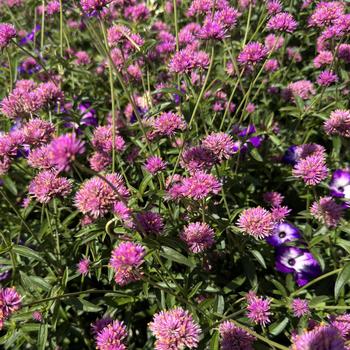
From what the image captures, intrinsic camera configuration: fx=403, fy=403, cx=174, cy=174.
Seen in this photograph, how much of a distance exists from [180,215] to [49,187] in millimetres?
638

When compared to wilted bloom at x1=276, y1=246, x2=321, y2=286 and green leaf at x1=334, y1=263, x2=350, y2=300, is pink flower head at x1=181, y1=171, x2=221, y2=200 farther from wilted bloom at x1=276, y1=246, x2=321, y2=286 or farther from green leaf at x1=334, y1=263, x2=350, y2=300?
wilted bloom at x1=276, y1=246, x2=321, y2=286

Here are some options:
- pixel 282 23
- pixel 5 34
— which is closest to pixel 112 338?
pixel 5 34

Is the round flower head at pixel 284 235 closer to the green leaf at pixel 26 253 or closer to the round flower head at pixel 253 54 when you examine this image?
the round flower head at pixel 253 54

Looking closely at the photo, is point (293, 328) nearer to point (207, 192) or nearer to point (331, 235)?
point (331, 235)

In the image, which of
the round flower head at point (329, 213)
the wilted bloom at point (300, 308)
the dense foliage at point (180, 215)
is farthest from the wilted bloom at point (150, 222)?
the round flower head at point (329, 213)

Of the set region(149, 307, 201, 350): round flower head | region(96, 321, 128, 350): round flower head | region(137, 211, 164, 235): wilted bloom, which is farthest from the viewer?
region(137, 211, 164, 235): wilted bloom

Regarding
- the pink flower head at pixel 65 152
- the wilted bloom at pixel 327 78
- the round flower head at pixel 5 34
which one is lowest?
the wilted bloom at pixel 327 78

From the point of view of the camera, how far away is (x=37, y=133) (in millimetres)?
1782

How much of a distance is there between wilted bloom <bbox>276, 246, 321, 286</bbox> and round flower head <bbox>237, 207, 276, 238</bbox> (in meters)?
0.48

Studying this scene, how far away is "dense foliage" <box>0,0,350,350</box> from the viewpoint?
147 centimetres

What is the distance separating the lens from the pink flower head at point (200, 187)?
1560 millimetres

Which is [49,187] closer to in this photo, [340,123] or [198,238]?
[198,238]

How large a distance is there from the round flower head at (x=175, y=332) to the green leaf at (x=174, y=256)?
0.90 ft

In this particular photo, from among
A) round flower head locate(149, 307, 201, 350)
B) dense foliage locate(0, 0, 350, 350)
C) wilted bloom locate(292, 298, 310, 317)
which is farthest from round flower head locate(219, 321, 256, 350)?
wilted bloom locate(292, 298, 310, 317)
